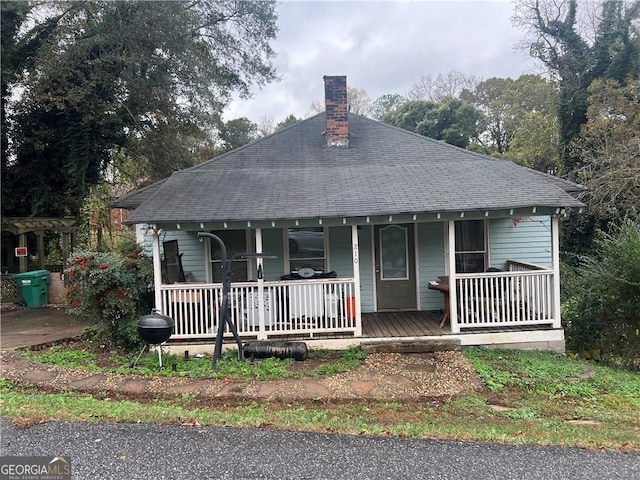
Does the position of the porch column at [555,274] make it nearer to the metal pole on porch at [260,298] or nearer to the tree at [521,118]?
the metal pole on porch at [260,298]

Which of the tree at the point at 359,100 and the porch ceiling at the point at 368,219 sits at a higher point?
the tree at the point at 359,100

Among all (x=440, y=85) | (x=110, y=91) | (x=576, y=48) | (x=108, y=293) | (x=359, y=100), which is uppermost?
(x=440, y=85)

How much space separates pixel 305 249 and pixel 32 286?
8.43 metres

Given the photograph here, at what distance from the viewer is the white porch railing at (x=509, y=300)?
269 inches

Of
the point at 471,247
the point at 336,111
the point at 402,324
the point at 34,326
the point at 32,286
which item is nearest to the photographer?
the point at 402,324

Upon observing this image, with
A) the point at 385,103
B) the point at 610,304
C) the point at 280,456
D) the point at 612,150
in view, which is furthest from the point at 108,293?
the point at 385,103

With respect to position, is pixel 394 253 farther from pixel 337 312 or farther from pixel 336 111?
pixel 336 111

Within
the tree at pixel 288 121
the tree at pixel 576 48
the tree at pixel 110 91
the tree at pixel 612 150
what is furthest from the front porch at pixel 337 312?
the tree at pixel 288 121

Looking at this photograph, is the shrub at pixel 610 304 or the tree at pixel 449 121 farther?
the tree at pixel 449 121

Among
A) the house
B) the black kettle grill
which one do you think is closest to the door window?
the house

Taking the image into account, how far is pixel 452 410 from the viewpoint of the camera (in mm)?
4535

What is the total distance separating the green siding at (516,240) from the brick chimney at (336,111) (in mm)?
4160

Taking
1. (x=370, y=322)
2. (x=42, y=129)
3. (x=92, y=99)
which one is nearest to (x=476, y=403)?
(x=370, y=322)

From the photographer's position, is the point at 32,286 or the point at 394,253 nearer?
the point at 394,253
